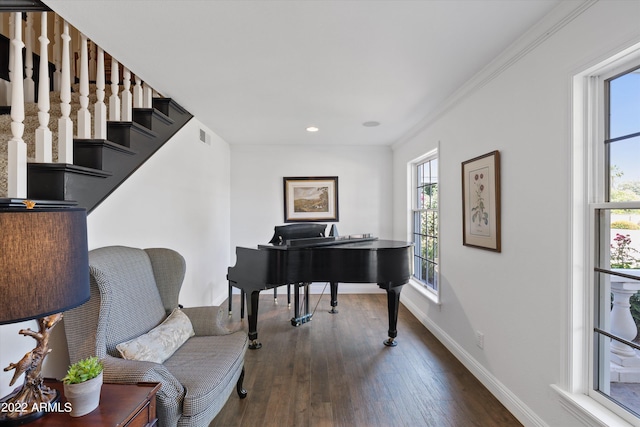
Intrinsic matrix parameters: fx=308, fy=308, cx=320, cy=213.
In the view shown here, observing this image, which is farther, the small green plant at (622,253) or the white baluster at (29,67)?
the white baluster at (29,67)

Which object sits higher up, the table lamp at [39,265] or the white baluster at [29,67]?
the white baluster at [29,67]

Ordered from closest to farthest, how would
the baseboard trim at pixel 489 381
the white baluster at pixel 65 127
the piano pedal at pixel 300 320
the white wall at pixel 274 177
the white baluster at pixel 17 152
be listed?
the white baluster at pixel 17 152, the white baluster at pixel 65 127, the baseboard trim at pixel 489 381, the piano pedal at pixel 300 320, the white wall at pixel 274 177

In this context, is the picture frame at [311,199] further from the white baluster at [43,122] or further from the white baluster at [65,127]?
the white baluster at [43,122]

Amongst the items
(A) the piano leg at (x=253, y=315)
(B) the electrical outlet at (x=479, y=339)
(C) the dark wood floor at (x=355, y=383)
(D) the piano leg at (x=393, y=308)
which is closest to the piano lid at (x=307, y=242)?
(A) the piano leg at (x=253, y=315)

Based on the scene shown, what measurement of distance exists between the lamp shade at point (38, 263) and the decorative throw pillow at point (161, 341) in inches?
31.2

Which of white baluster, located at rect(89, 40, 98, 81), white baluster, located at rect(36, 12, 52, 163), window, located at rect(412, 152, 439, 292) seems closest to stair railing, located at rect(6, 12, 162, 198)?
white baluster, located at rect(36, 12, 52, 163)

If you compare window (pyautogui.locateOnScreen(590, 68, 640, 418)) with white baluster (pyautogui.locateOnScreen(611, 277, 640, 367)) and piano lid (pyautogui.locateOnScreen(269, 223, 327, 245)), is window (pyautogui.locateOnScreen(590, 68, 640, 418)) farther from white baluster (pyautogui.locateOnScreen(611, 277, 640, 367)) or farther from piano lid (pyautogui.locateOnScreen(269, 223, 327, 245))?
piano lid (pyautogui.locateOnScreen(269, 223, 327, 245))

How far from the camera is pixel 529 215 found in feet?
6.29

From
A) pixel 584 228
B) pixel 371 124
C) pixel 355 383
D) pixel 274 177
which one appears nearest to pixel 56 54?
pixel 274 177

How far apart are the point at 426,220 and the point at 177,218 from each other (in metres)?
2.96

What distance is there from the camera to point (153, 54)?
207 centimetres

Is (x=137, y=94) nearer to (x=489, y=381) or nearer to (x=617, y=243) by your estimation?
(x=617, y=243)

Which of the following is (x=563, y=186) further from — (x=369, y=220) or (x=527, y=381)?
(x=369, y=220)

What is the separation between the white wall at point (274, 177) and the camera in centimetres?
496
